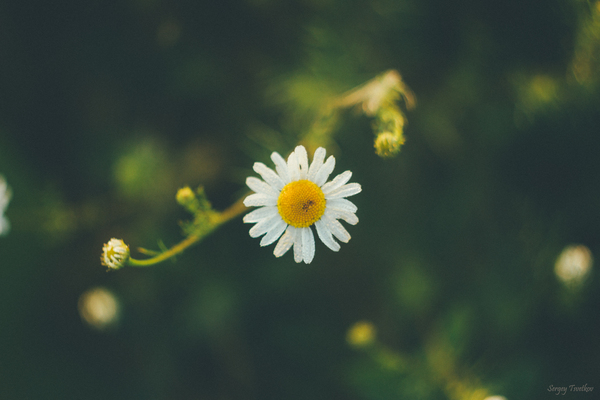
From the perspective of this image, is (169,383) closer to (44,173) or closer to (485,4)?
(44,173)

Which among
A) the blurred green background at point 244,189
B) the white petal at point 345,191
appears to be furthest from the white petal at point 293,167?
the blurred green background at point 244,189

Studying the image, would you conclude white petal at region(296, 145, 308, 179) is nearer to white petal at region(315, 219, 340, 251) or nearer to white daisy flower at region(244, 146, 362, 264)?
white daisy flower at region(244, 146, 362, 264)

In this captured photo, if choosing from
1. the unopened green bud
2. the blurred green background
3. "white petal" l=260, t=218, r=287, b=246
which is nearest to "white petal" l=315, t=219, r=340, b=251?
"white petal" l=260, t=218, r=287, b=246

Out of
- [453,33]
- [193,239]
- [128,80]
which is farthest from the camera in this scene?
[128,80]

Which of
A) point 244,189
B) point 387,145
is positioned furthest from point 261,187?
point 244,189

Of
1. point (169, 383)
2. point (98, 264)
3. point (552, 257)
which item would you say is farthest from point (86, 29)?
point (552, 257)
